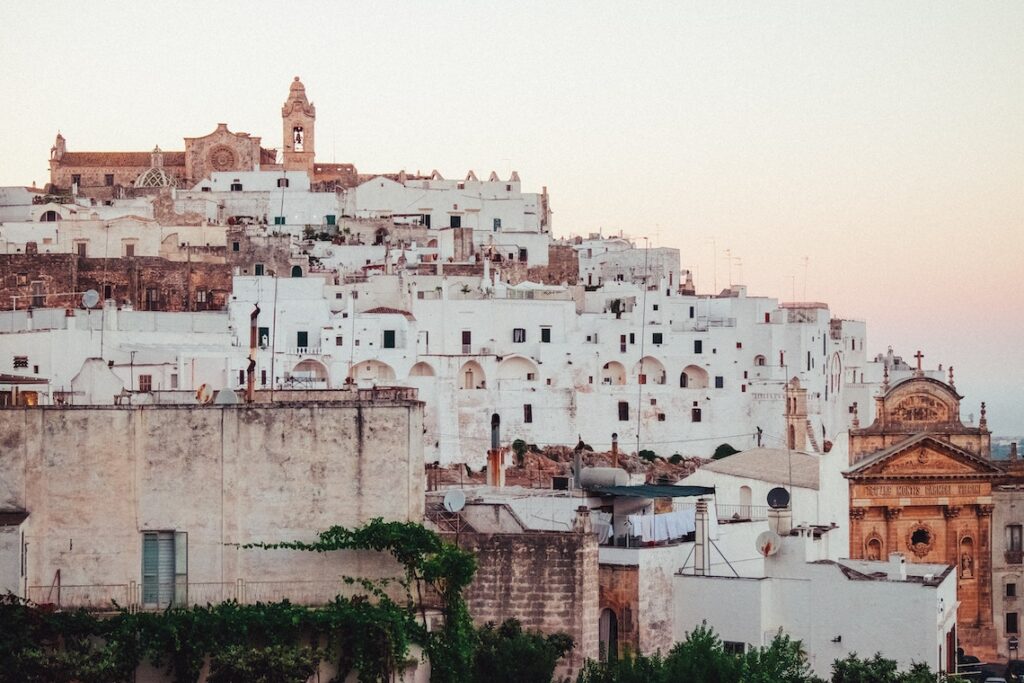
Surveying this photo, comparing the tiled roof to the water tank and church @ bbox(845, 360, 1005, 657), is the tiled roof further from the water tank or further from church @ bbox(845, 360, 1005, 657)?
the water tank

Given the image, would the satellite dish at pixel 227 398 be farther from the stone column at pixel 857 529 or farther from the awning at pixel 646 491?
the stone column at pixel 857 529

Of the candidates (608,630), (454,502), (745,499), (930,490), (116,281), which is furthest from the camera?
(116,281)

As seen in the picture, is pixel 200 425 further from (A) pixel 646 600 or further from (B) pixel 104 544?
(A) pixel 646 600

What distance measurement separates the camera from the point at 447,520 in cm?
2452

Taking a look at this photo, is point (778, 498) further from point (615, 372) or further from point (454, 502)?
point (615, 372)

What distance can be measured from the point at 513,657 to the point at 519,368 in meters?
42.2

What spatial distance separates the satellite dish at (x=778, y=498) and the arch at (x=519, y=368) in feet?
107

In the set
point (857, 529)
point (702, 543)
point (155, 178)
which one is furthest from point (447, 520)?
point (155, 178)

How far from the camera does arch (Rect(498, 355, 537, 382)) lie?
211ft

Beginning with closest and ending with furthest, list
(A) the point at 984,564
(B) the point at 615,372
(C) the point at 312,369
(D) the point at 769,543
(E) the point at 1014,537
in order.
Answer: (D) the point at 769,543 → (A) the point at 984,564 → (E) the point at 1014,537 → (C) the point at 312,369 → (B) the point at 615,372

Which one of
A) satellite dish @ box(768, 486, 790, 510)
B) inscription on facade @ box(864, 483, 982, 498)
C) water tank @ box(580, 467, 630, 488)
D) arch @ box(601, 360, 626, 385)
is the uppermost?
arch @ box(601, 360, 626, 385)

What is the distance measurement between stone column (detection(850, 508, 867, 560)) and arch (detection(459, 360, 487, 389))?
23.0m

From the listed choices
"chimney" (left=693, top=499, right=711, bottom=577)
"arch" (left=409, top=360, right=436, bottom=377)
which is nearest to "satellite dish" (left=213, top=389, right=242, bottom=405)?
"chimney" (left=693, top=499, right=711, bottom=577)

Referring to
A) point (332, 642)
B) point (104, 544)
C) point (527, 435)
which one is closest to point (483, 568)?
point (332, 642)
